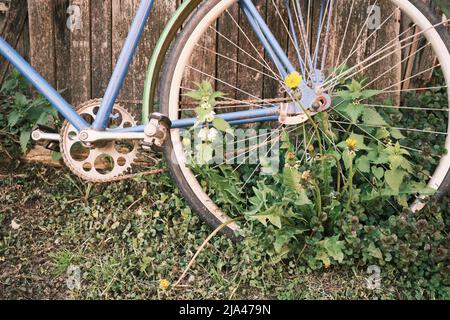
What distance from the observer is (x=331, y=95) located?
259 cm

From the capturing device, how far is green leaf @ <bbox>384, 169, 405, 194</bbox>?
240 centimetres

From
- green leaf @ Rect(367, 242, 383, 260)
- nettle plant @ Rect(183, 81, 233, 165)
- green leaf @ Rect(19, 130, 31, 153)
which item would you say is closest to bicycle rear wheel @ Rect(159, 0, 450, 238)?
nettle plant @ Rect(183, 81, 233, 165)

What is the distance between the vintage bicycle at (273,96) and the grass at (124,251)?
0.17 m

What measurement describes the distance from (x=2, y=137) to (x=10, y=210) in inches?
17.6

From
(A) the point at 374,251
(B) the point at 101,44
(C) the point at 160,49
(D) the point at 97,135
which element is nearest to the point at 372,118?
(A) the point at 374,251

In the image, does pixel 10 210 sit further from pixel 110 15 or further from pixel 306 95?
pixel 306 95

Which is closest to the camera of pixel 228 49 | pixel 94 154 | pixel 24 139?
pixel 94 154

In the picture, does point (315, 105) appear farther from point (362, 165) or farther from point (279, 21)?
point (279, 21)

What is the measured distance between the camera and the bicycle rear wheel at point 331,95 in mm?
2498

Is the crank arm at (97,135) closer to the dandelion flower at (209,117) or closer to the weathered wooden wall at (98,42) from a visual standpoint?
the dandelion flower at (209,117)

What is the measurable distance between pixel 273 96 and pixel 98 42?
3.12 ft

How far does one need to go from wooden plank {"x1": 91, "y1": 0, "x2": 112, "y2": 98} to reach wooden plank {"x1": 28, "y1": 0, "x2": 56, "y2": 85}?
0.23 m

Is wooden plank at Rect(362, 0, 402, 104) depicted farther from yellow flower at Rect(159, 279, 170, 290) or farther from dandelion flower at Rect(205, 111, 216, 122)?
yellow flower at Rect(159, 279, 170, 290)

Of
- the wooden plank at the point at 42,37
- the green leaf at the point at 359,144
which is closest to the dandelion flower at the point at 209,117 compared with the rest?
the green leaf at the point at 359,144
